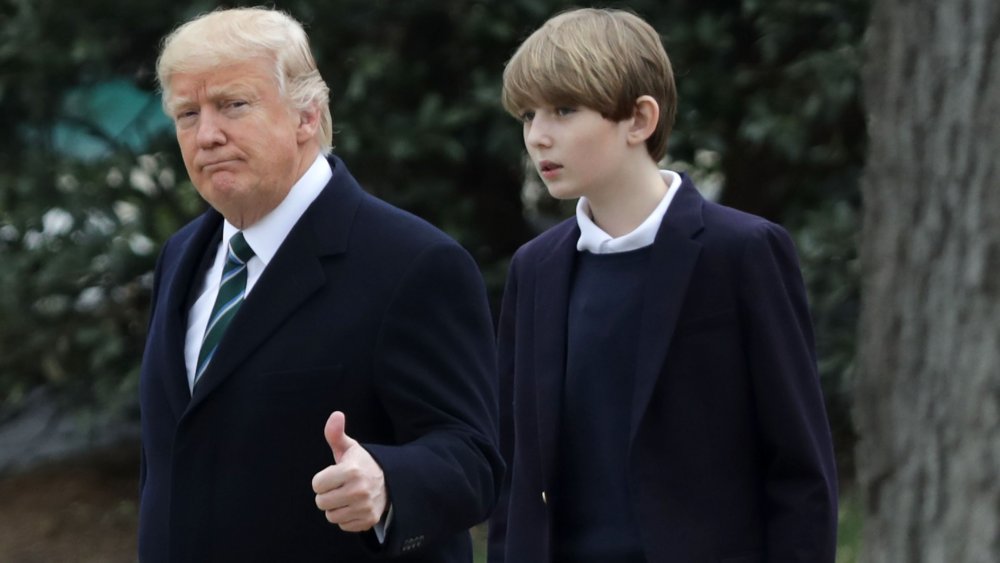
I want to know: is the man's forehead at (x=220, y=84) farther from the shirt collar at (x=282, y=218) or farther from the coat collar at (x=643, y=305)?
the coat collar at (x=643, y=305)

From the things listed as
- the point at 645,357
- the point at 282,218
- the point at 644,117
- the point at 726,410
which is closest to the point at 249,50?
the point at 282,218

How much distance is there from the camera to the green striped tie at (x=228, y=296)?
3.17 metres

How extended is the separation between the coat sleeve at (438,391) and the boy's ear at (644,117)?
17.4 inches

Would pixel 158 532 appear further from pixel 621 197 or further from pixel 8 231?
pixel 8 231

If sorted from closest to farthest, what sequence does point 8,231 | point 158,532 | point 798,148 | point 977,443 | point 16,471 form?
point 158,532 < point 977,443 < point 798,148 < point 8,231 < point 16,471

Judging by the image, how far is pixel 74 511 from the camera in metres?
7.64

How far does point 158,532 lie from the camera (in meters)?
3.18

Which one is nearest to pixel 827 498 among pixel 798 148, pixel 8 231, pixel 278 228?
pixel 278 228

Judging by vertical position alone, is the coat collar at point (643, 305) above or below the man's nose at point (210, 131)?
below

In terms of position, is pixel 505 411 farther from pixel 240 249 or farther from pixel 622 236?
pixel 240 249

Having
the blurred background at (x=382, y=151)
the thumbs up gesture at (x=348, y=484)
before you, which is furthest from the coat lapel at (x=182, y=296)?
the blurred background at (x=382, y=151)

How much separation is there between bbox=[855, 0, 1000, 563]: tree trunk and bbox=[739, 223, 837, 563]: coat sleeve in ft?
1.55

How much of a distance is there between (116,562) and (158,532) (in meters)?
4.15

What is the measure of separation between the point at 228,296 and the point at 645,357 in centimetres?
74
